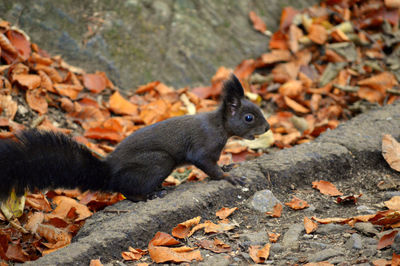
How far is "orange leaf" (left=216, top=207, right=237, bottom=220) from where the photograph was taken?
3506 mm

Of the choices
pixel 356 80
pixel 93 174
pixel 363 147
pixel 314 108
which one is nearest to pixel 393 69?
pixel 356 80

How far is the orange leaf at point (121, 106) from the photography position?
5.45 metres

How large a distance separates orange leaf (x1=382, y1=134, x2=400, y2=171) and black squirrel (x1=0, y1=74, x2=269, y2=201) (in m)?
0.99

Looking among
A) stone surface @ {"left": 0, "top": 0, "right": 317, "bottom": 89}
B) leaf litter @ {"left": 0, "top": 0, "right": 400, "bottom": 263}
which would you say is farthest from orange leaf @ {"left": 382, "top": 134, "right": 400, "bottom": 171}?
stone surface @ {"left": 0, "top": 0, "right": 317, "bottom": 89}

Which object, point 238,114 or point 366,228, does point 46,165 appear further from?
point 366,228

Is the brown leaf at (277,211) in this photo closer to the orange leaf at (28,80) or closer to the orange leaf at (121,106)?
the orange leaf at (121,106)

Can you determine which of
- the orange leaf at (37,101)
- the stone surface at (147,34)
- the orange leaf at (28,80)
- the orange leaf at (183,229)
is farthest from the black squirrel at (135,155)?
the stone surface at (147,34)

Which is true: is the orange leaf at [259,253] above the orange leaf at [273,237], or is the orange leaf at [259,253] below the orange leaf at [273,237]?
above

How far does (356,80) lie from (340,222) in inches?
137

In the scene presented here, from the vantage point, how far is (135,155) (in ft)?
12.6

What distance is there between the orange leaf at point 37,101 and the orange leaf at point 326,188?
2619 mm

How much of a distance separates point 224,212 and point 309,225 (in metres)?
0.61

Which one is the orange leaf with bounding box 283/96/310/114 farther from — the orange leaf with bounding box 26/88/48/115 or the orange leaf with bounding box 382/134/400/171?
the orange leaf with bounding box 26/88/48/115

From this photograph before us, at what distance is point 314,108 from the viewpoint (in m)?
5.95
